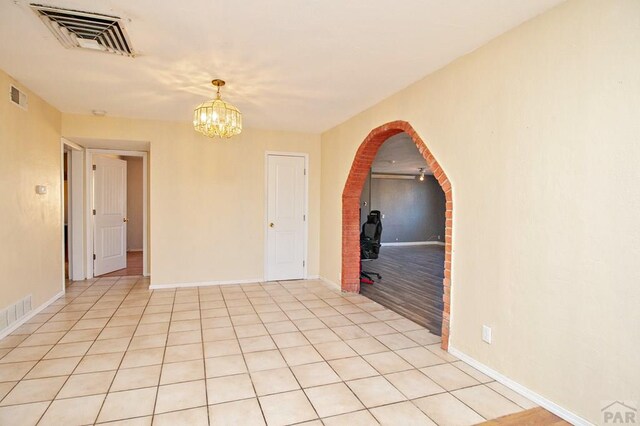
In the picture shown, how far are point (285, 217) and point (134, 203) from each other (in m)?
5.55

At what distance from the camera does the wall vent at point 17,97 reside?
3281 mm

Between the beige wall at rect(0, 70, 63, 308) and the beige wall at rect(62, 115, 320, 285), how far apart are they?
771 millimetres

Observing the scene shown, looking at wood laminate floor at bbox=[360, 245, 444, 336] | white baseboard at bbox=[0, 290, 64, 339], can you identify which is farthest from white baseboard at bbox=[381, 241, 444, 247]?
white baseboard at bbox=[0, 290, 64, 339]

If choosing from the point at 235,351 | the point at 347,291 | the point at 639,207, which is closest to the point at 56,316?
the point at 235,351

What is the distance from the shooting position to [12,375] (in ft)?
7.96

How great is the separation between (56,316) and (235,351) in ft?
7.83

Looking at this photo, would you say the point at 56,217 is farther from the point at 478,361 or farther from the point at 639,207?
the point at 639,207

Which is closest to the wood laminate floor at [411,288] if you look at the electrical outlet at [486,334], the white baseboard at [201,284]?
the electrical outlet at [486,334]

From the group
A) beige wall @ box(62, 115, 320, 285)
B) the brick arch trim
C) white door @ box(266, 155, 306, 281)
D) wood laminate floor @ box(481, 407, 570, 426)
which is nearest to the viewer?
wood laminate floor @ box(481, 407, 570, 426)

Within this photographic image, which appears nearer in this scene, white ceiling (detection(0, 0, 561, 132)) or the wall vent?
white ceiling (detection(0, 0, 561, 132))

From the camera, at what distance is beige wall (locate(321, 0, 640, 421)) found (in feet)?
5.68

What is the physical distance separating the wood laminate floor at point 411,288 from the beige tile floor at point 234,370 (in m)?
0.29

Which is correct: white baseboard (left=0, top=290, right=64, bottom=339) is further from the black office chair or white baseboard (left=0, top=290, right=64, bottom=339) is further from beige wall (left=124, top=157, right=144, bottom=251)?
beige wall (left=124, top=157, right=144, bottom=251)

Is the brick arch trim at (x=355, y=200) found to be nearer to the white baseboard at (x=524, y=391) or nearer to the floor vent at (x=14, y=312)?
the white baseboard at (x=524, y=391)
